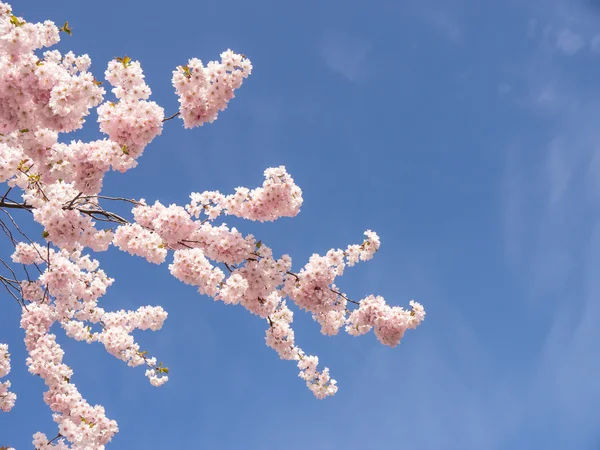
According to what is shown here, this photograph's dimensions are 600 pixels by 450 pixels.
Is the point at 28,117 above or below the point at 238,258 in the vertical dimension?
above

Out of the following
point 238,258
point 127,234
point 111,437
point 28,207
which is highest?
point 28,207

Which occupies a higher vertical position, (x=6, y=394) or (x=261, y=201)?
(x=261, y=201)

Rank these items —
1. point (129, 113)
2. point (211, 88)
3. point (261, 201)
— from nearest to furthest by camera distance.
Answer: point (129, 113) → point (211, 88) → point (261, 201)

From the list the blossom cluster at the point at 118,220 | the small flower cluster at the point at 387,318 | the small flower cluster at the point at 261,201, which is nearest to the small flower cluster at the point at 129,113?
the blossom cluster at the point at 118,220

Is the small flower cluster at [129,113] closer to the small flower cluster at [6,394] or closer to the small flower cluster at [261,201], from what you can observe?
the small flower cluster at [261,201]

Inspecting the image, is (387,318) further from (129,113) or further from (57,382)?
(57,382)

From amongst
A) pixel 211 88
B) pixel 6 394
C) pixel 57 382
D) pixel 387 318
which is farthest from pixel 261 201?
pixel 6 394

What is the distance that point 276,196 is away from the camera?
8.14 m

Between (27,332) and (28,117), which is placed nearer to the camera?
(28,117)

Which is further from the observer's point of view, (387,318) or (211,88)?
(387,318)

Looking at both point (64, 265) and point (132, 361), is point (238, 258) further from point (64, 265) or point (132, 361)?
point (132, 361)

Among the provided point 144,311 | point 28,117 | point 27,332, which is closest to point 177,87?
point 28,117

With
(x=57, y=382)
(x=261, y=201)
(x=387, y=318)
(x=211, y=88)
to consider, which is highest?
(x=211, y=88)

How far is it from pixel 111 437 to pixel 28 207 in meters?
5.53
